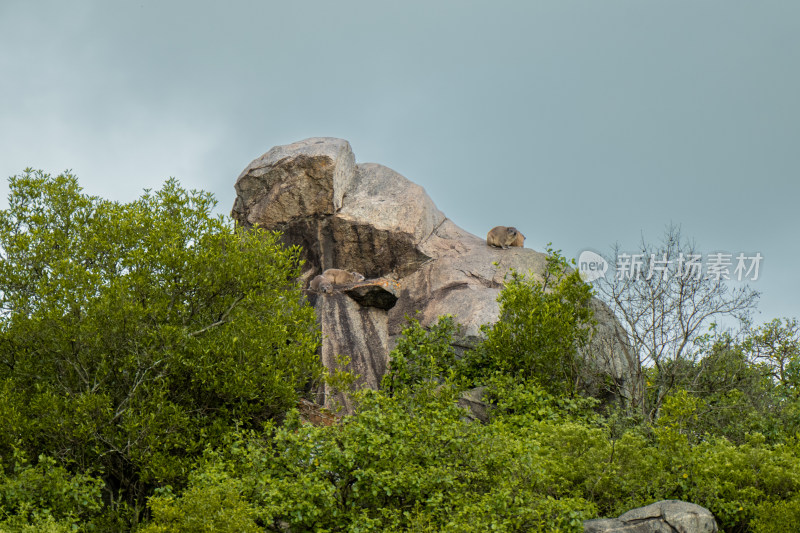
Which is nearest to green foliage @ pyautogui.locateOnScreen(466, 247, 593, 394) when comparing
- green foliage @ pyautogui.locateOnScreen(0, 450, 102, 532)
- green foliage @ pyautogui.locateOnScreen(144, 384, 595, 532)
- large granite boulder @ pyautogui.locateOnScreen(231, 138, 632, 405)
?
large granite boulder @ pyautogui.locateOnScreen(231, 138, 632, 405)

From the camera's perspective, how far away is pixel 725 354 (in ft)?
72.8

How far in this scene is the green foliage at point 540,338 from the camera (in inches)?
834

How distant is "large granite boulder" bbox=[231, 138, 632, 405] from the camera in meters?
26.7

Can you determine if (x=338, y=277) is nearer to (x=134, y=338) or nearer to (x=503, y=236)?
(x=503, y=236)

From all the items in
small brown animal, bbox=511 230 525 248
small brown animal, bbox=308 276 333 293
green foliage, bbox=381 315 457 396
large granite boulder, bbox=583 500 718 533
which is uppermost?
small brown animal, bbox=511 230 525 248

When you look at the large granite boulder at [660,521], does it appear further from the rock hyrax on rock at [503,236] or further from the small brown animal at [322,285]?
the rock hyrax on rock at [503,236]

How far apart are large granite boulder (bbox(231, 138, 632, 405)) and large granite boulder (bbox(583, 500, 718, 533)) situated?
42.0 feet

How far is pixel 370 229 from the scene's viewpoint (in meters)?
27.7

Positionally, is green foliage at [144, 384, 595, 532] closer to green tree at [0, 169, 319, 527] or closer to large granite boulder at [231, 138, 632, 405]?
green tree at [0, 169, 319, 527]

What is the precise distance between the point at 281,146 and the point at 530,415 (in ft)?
48.1

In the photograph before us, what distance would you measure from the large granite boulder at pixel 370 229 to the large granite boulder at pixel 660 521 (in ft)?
42.0

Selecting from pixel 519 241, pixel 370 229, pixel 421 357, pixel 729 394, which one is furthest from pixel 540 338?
pixel 370 229

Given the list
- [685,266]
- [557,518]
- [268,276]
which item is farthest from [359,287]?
[557,518]

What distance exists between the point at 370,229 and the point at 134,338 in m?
12.5
